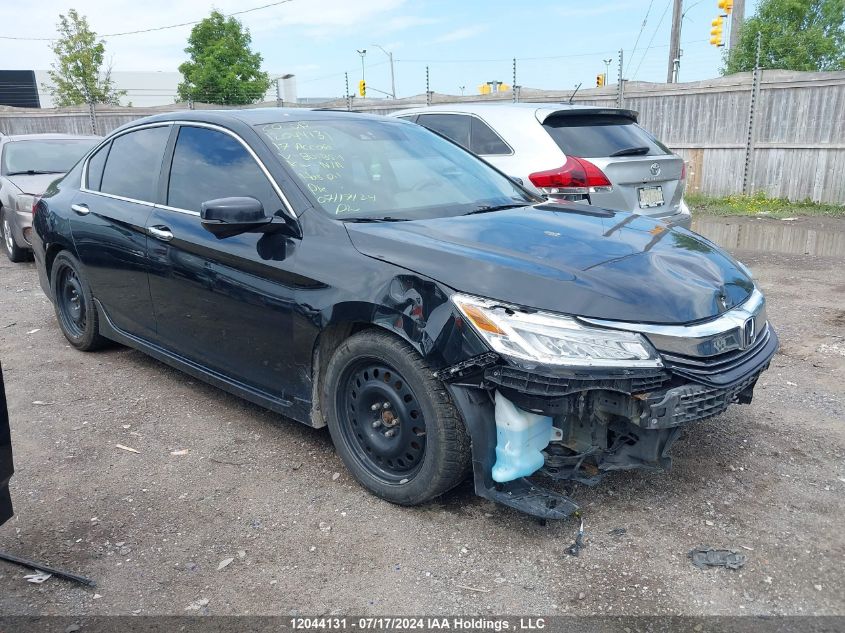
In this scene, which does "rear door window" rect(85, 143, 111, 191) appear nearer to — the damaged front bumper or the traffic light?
the damaged front bumper

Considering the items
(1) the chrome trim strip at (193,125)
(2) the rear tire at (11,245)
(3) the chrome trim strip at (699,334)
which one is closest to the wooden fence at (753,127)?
(2) the rear tire at (11,245)

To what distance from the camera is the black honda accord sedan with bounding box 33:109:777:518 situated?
8.68 feet

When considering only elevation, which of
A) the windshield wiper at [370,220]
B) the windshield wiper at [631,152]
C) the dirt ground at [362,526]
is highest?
the windshield wiper at [631,152]

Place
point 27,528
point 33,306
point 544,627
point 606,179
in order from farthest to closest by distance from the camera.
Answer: point 33,306
point 606,179
point 27,528
point 544,627

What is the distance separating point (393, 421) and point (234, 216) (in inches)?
45.8

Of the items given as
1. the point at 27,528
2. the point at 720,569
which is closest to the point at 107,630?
the point at 27,528

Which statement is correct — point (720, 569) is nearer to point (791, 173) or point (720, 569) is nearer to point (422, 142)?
point (422, 142)

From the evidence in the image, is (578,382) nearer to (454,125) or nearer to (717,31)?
(454,125)

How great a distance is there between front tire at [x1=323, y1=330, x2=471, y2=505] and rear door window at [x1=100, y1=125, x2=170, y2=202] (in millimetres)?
1867

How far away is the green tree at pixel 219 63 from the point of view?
36.3 meters

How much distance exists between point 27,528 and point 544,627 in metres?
2.21

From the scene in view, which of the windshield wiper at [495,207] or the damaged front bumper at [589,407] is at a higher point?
the windshield wiper at [495,207]

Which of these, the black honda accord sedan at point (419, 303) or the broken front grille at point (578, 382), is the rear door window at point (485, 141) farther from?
the broken front grille at point (578, 382)

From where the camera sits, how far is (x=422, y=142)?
13.9 ft
